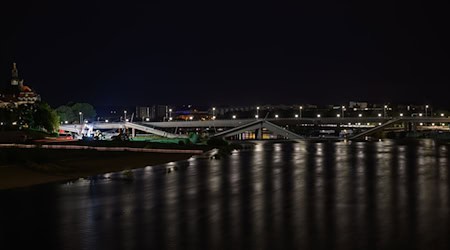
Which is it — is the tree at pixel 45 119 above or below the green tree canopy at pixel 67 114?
below

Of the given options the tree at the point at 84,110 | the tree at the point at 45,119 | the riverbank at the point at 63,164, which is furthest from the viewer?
the tree at the point at 84,110

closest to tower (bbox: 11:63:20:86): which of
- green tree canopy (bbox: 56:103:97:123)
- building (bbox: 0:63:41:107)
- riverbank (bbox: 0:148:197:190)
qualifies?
building (bbox: 0:63:41:107)

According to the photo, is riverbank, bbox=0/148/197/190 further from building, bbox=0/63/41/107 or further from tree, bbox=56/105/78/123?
building, bbox=0/63/41/107

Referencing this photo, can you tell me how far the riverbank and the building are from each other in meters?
105

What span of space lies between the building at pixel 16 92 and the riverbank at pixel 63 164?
4130 inches

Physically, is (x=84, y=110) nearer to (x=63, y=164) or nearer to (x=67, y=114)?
(x=67, y=114)

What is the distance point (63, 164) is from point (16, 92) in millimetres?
127549

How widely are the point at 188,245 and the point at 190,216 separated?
12.3ft

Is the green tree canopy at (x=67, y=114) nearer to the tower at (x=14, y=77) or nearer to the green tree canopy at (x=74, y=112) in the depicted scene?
the green tree canopy at (x=74, y=112)

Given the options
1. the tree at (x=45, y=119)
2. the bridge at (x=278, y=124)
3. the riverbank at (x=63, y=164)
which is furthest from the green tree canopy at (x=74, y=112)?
the riverbank at (x=63, y=164)

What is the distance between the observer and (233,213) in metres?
17.0

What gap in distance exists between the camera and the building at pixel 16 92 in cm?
14175

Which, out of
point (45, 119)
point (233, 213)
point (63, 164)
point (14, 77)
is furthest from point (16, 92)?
point (233, 213)

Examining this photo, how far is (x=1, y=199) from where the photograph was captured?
20.6 m
